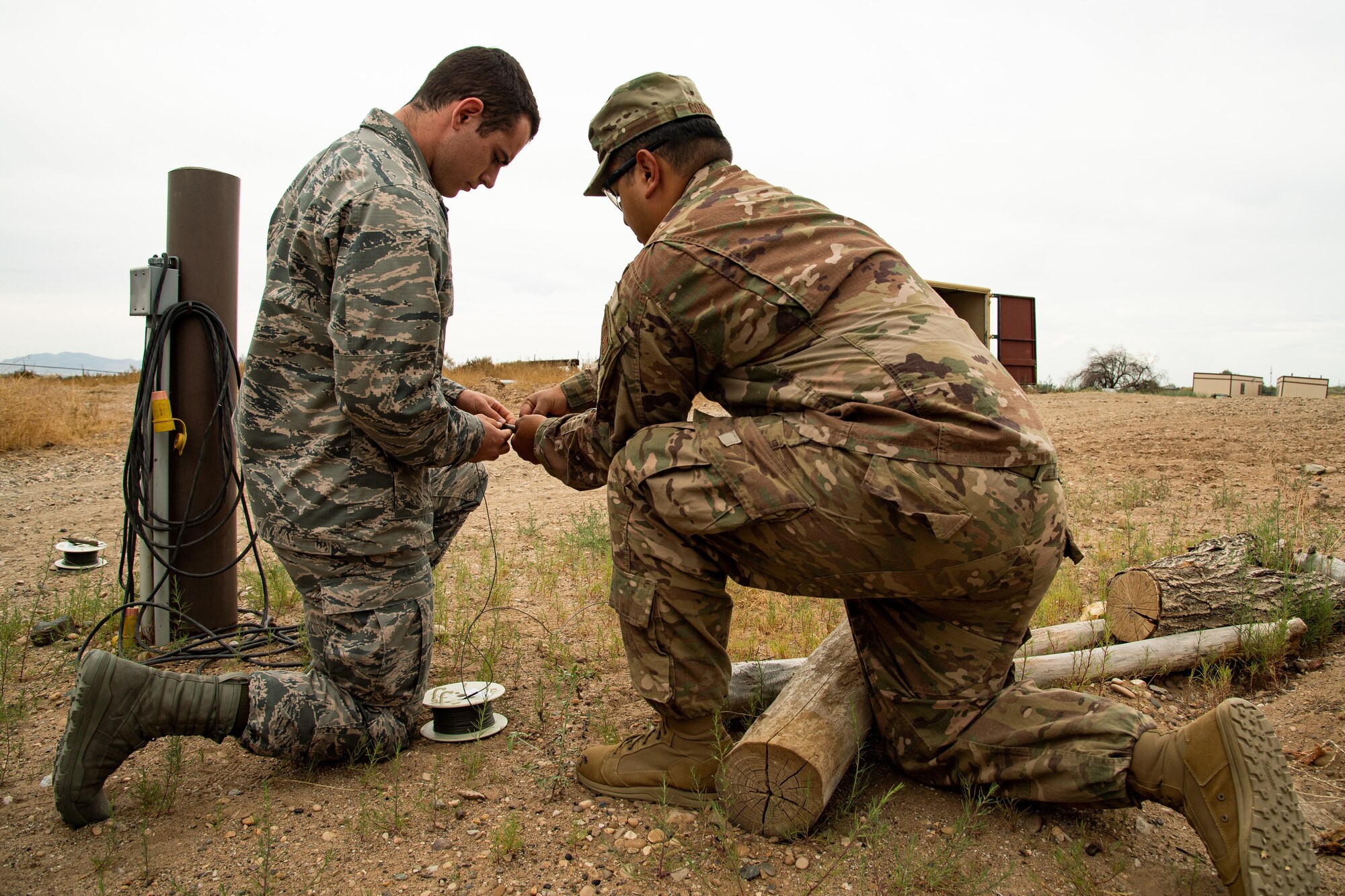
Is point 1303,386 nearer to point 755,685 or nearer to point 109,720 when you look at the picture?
point 755,685

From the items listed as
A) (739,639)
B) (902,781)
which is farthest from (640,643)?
(739,639)

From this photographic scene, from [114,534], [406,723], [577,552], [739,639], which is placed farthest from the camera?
[114,534]

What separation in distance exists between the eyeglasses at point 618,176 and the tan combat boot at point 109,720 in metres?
1.97

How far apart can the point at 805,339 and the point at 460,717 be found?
1.73m

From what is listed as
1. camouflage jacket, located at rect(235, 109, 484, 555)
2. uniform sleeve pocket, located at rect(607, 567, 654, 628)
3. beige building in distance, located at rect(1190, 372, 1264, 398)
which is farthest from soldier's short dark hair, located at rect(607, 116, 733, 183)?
beige building in distance, located at rect(1190, 372, 1264, 398)

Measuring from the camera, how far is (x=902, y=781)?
2510 mm

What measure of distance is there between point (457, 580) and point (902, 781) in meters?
2.87

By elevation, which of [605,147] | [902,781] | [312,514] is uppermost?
[605,147]

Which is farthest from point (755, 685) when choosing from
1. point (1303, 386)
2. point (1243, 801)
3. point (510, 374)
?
point (1303, 386)

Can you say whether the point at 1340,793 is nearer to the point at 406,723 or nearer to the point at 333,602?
the point at 406,723

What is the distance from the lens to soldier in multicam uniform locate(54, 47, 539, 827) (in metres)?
2.39

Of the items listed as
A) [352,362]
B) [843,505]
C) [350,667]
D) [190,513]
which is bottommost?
[350,667]

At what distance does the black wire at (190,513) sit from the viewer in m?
3.56

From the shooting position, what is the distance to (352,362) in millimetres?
2422
